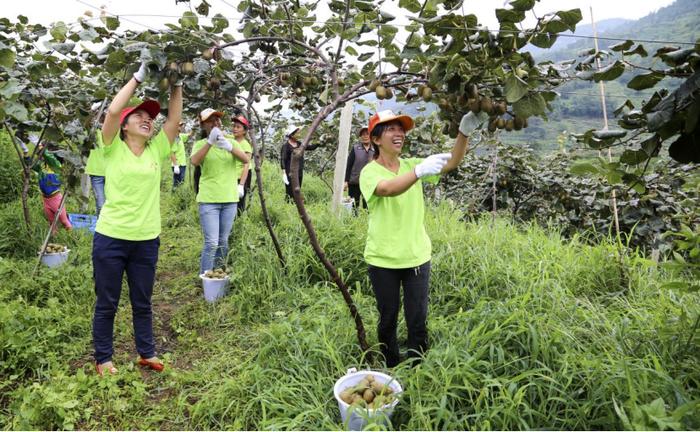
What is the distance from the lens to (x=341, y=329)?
261cm

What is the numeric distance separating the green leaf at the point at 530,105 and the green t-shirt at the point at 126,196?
1.79 meters

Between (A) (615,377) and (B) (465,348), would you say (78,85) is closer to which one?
(B) (465,348)

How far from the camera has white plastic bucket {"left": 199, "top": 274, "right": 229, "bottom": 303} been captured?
3408 mm

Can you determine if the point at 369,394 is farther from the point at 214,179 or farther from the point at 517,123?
the point at 214,179

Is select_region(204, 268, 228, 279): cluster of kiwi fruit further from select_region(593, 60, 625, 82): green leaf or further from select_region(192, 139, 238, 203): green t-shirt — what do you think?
select_region(593, 60, 625, 82): green leaf

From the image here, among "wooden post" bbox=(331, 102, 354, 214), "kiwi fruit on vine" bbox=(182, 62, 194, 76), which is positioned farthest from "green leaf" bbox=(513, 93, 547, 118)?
"wooden post" bbox=(331, 102, 354, 214)

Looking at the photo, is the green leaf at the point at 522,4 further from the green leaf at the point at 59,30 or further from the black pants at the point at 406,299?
the green leaf at the point at 59,30

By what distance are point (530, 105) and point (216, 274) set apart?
2651 millimetres

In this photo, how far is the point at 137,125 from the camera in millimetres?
2303

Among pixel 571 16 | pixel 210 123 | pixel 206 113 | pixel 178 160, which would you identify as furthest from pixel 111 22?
pixel 178 160

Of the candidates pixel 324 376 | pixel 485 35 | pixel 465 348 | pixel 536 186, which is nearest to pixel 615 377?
pixel 465 348

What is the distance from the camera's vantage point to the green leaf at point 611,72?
1.36 metres

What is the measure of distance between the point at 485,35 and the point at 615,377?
1433 mm

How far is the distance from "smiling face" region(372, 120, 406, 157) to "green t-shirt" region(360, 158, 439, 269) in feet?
0.30
